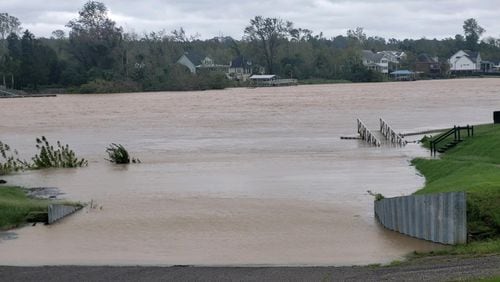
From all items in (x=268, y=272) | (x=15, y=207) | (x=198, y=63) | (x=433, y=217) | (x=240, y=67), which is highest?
(x=198, y=63)

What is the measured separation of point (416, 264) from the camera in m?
16.5

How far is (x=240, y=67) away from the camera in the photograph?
7190 inches

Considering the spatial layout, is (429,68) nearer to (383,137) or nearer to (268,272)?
(383,137)

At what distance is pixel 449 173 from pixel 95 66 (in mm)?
130198

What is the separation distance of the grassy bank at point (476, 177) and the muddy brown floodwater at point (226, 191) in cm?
126

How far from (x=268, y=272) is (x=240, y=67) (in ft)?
548

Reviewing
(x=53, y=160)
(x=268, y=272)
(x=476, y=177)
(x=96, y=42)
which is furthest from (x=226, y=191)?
(x=96, y=42)

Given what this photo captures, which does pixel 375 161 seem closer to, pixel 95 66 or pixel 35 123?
pixel 35 123

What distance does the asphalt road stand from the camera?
47.7 ft

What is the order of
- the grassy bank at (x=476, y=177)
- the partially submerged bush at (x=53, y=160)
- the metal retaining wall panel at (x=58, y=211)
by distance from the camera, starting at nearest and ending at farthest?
the grassy bank at (x=476, y=177) → the metal retaining wall panel at (x=58, y=211) → the partially submerged bush at (x=53, y=160)

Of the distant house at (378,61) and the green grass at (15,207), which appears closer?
the green grass at (15,207)

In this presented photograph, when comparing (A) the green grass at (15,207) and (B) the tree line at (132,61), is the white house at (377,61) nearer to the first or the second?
(B) the tree line at (132,61)

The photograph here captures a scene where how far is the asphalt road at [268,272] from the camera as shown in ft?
47.7

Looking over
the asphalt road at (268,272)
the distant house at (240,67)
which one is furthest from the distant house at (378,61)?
the asphalt road at (268,272)
